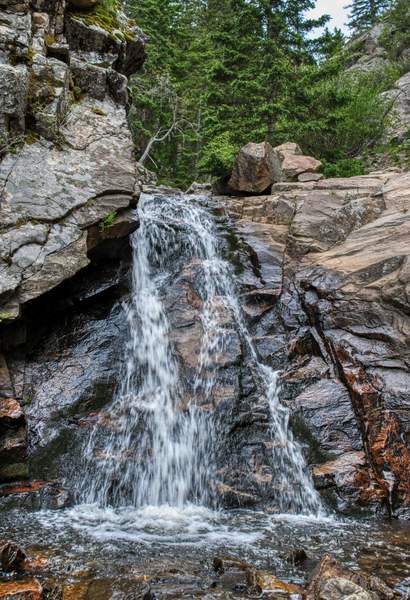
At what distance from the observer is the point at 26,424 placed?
7.69 metres

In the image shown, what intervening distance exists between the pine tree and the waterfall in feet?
169

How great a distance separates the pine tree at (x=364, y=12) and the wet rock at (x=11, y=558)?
58.4m

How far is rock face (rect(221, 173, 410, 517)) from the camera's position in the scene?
7.54 metres

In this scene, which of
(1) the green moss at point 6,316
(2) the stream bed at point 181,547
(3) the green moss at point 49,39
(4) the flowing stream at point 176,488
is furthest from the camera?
(3) the green moss at point 49,39

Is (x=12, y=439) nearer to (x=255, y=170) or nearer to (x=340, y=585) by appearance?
(x=340, y=585)

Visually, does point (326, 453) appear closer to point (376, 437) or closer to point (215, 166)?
point (376, 437)

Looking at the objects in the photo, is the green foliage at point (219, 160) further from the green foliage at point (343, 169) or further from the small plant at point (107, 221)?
the small plant at point (107, 221)

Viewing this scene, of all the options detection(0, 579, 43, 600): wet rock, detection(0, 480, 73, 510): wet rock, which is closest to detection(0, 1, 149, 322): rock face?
detection(0, 480, 73, 510): wet rock

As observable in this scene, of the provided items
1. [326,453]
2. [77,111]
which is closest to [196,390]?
[326,453]

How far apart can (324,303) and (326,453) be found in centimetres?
353

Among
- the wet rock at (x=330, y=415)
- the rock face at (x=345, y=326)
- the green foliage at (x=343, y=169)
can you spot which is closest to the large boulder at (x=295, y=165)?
the green foliage at (x=343, y=169)

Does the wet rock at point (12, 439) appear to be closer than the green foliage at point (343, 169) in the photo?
Yes

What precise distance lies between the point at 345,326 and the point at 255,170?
7.60 metres

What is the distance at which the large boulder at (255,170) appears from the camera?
15.3 metres
